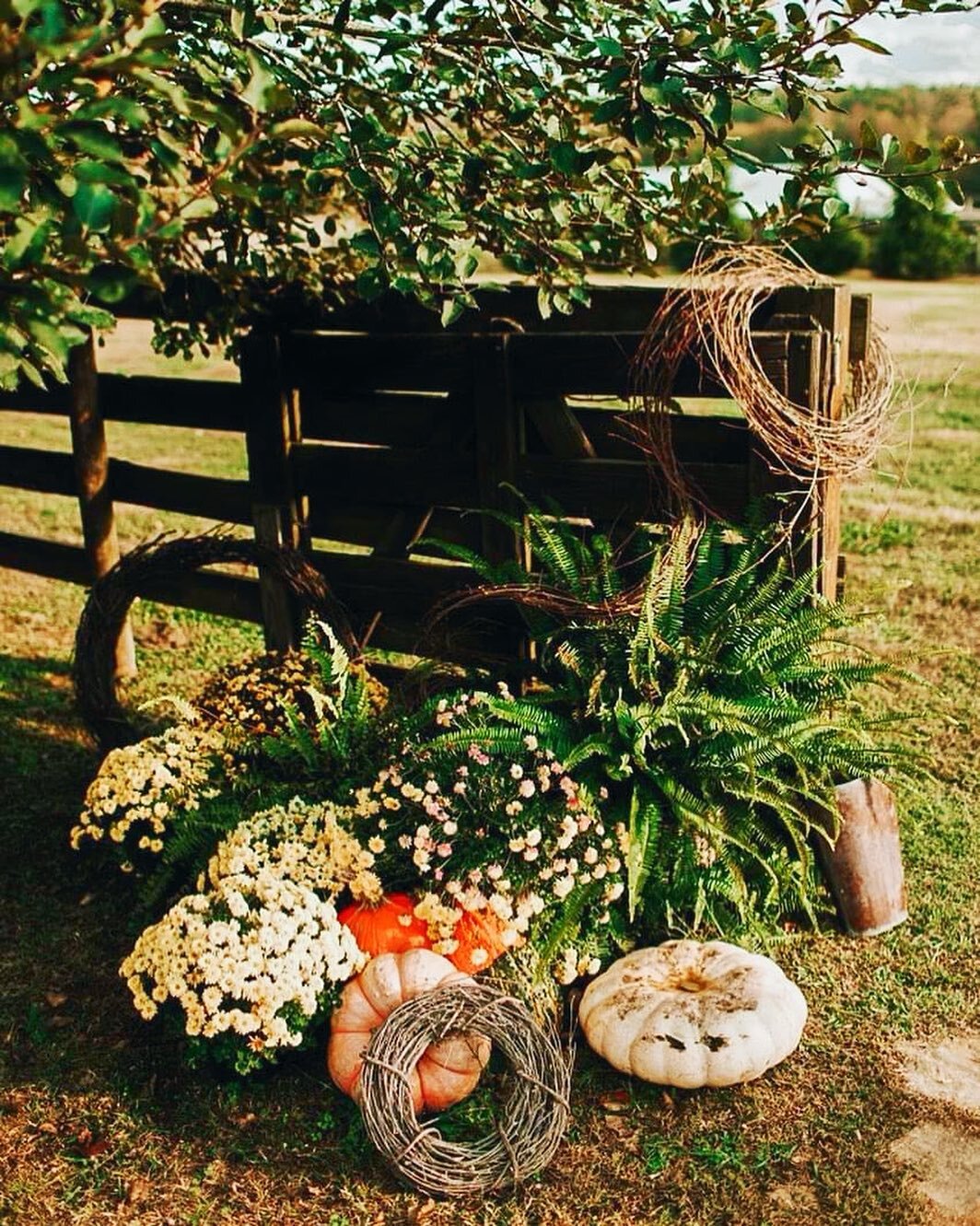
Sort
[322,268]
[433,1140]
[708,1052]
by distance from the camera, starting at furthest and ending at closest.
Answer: [322,268] → [708,1052] → [433,1140]

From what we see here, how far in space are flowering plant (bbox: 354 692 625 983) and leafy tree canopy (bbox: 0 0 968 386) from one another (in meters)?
1.45

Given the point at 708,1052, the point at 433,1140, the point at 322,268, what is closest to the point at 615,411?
the point at 322,268

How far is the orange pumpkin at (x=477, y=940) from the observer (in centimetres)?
375

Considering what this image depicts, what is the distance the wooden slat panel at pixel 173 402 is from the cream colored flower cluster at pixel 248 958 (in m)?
2.62

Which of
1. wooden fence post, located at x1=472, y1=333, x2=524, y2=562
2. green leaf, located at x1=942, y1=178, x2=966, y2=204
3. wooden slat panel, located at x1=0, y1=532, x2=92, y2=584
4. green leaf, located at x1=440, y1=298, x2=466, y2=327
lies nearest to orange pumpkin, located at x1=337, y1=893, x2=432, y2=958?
wooden fence post, located at x1=472, y1=333, x2=524, y2=562

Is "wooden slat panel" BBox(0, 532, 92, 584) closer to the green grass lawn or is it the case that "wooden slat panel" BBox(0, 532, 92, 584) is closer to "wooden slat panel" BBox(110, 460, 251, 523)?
"wooden slat panel" BBox(110, 460, 251, 523)

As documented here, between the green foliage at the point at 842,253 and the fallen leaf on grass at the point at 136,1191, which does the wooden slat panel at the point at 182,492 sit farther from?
the green foliage at the point at 842,253

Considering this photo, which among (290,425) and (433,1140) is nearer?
(433,1140)

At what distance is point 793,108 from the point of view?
363 cm

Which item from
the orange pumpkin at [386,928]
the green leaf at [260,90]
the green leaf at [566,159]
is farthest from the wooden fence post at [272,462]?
the green leaf at [260,90]

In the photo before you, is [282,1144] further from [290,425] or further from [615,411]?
[290,425]

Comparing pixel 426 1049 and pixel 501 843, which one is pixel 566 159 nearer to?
pixel 501 843

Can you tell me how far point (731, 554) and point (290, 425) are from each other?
209 centimetres

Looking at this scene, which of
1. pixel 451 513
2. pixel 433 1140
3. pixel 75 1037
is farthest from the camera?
pixel 451 513
